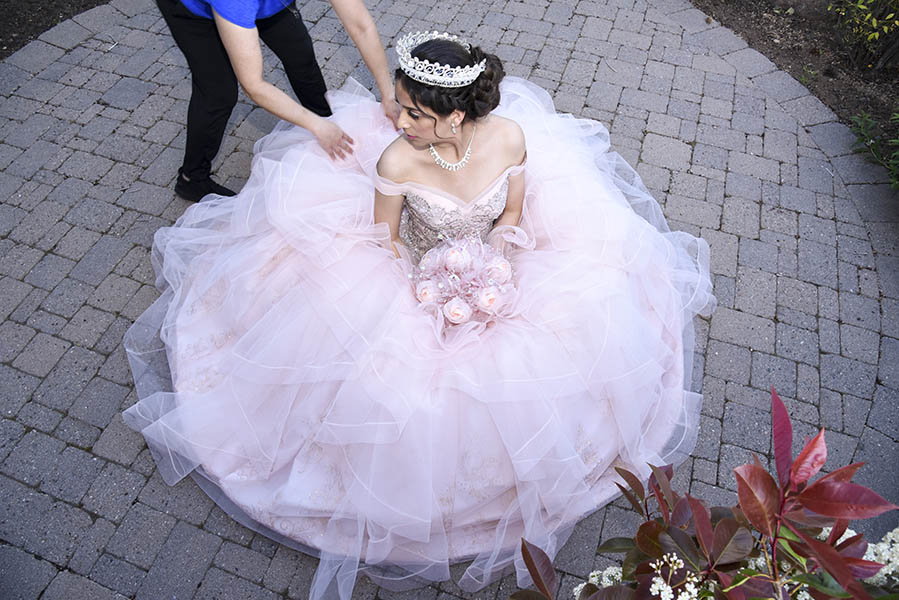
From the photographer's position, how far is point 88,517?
300 cm

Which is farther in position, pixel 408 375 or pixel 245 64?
pixel 245 64

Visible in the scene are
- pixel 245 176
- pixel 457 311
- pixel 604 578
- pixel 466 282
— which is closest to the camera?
pixel 604 578

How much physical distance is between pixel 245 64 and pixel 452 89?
1095 mm

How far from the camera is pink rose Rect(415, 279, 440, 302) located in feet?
9.21

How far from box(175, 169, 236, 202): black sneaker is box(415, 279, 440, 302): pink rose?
1.90 metres

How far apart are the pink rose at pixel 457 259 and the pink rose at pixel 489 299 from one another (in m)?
0.14

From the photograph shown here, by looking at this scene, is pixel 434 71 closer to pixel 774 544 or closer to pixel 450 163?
pixel 450 163

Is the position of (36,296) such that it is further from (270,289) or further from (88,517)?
(270,289)

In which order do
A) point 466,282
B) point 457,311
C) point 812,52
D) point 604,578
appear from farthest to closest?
1. point 812,52
2. point 466,282
3. point 457,311
4. point 604,578

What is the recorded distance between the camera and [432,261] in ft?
9.46

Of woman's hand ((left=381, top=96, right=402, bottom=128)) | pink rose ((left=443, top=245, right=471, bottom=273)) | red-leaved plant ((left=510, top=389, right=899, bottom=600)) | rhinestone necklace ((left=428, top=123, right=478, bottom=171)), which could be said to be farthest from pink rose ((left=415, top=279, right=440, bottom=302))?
red-leaved plant ((left=510, top=389, right=899, bottom=600))

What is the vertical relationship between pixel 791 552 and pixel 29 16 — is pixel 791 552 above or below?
above

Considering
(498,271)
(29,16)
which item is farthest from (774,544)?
(29,16)

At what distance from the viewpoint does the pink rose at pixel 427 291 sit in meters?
2.81
